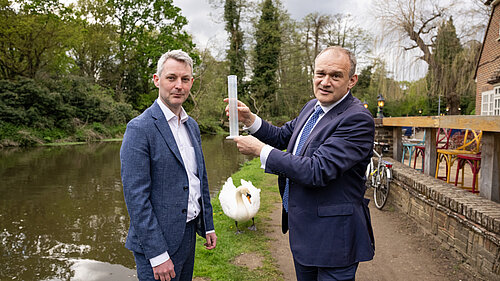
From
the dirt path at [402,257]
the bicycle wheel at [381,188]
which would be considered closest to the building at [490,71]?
the bicycle wheel at [381,188]

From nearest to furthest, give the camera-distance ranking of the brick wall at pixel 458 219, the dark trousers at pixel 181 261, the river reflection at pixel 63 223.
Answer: the dark trousers at pixel 181 261 → the brick wall at pixel 458 219 → the river reflection at pixel 63 223

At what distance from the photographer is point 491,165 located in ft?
12.6

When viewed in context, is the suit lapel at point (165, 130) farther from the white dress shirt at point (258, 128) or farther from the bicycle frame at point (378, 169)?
the bicycle frame at point (378, 169)

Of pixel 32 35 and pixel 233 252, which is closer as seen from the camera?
pixel 233 252

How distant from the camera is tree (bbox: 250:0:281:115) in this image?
99.9 ft

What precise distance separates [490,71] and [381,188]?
938cm

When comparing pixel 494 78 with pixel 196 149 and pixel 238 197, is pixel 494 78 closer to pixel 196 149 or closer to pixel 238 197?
pixel 238 197

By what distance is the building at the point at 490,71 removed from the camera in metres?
11.7

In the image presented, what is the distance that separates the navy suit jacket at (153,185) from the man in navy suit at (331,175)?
50 centimetres

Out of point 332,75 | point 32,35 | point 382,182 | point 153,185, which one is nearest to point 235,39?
point 32,35

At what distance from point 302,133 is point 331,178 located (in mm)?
506

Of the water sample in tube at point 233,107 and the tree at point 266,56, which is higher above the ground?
the tree at point 266,56

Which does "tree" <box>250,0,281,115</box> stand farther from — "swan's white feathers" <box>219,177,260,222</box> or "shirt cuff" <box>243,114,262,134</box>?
"shirt cuff" <box>243,114,262,134</box>

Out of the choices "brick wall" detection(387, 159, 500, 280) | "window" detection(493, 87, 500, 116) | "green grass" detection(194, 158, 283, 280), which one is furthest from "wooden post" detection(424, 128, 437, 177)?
"window" detection(493, 87, 500, 116)
